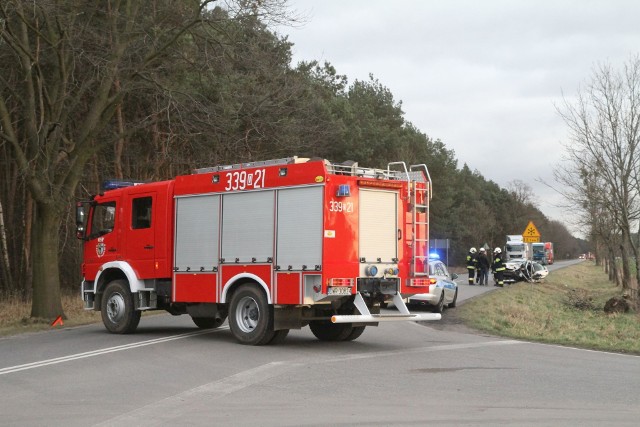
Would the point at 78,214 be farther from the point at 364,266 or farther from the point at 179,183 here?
the point at 364,266

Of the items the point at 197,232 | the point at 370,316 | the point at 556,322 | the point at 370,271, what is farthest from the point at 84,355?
the point at 556,322

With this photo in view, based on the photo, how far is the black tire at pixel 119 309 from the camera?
595 inches

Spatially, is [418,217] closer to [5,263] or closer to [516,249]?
[5,263]

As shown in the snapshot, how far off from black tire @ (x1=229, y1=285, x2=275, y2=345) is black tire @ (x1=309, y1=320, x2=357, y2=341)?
147 centimetres

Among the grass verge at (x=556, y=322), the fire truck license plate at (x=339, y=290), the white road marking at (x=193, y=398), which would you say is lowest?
the grass verge at (x=556, y=322)

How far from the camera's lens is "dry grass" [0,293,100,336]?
17.6 metres

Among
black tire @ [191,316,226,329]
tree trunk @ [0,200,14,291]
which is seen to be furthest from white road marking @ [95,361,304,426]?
tree trunk @ [0,200,14,291]

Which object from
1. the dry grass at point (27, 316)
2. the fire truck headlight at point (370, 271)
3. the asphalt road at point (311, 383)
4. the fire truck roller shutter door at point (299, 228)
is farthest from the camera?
the dry grass at point (27, 316)

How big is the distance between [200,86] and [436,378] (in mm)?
16717

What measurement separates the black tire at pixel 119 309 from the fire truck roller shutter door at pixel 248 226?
2925mm

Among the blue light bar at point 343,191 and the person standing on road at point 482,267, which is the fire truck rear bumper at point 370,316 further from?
the person standing on road at point 482,267

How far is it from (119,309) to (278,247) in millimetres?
4528

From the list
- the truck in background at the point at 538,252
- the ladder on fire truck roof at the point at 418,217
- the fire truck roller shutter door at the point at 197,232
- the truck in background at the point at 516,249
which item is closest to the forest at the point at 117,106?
the fire truck roller shutter door at the point at 197,232

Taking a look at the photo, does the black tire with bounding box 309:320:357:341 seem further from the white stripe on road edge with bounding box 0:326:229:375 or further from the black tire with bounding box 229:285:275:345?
the white stripe on road edge with bounding box 0:326:229:375
